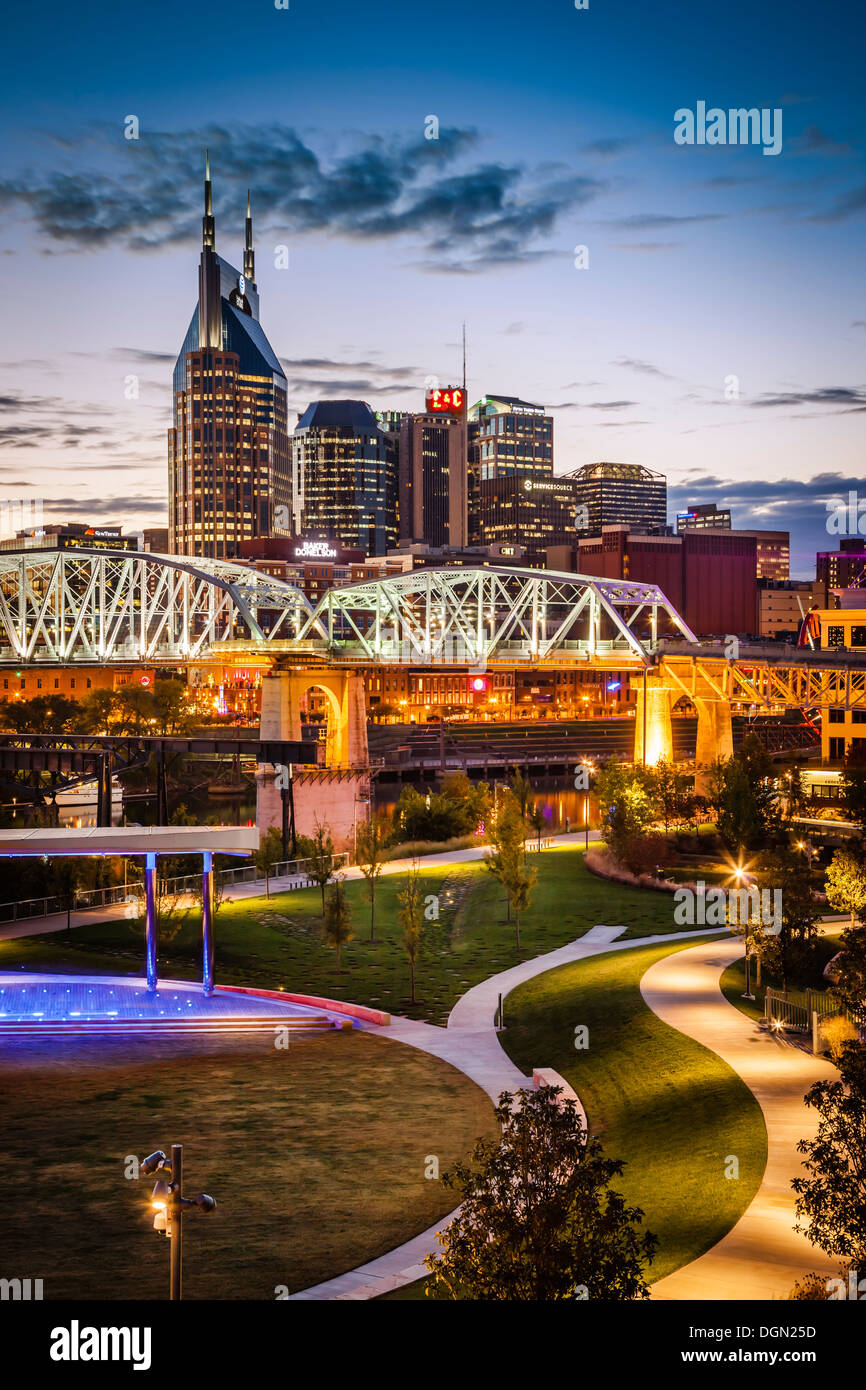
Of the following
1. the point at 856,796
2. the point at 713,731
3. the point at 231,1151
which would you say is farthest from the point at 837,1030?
the point at 713,731

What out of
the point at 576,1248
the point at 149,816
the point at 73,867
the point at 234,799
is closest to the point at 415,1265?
the point at 576,1248

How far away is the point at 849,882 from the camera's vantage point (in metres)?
37.1

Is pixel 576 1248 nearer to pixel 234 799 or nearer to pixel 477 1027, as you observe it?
pixel 477 1027

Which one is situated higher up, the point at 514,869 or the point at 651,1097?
the point at 514,869

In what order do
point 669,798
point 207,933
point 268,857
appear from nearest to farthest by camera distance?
point 207,933, point 268,857, point 669,798

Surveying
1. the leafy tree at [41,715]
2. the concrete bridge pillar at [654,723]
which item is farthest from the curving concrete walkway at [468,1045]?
the leafy tree at [41,715]

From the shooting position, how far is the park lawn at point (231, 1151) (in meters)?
21.8

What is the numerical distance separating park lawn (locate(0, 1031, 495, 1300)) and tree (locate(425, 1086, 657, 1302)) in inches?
248

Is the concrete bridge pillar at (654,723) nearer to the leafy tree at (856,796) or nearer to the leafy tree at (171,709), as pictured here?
the leafy tree at (856,796)

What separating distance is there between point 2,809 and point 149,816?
614 inches

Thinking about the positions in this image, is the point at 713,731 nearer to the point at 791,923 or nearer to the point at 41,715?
the point at 791,923

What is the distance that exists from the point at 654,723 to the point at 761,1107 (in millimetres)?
74780

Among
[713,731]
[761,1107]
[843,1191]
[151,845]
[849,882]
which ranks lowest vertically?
[761,1107]

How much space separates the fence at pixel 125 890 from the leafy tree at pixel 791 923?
25.5 meters
